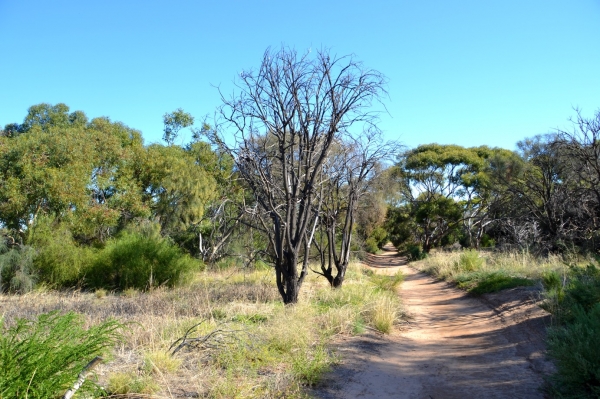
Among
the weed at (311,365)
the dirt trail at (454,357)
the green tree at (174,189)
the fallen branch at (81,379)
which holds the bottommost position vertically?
the dirt trail at (454,357)

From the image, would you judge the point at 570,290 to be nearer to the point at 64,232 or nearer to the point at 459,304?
the point at 459,304

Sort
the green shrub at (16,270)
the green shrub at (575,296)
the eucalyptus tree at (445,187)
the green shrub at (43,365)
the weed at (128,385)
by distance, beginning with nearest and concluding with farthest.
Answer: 1. the green shrub at (43,365)
2. the weed at (128,385)
3. the green shrub at (575,296)
4. the green shrub at (16,270)
5. the eucalyptus tree at (445,187)

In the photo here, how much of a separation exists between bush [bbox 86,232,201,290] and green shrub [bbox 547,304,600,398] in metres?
15.3

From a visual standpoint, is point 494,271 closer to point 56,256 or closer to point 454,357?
point 454,357

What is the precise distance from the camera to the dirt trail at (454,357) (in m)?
5.94

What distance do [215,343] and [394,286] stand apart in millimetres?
9423

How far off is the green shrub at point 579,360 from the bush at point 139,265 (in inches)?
602

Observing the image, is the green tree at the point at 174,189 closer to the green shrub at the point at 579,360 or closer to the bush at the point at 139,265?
the bush at the point at 139,265

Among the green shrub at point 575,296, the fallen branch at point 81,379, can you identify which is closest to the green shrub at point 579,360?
the green shrub at point 575,296

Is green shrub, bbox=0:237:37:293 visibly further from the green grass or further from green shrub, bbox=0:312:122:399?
the green grass

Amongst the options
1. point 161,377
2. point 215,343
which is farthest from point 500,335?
point 161,377

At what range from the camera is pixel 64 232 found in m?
19.7

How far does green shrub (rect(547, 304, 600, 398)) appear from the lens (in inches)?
180

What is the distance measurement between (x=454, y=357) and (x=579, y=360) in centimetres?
325
